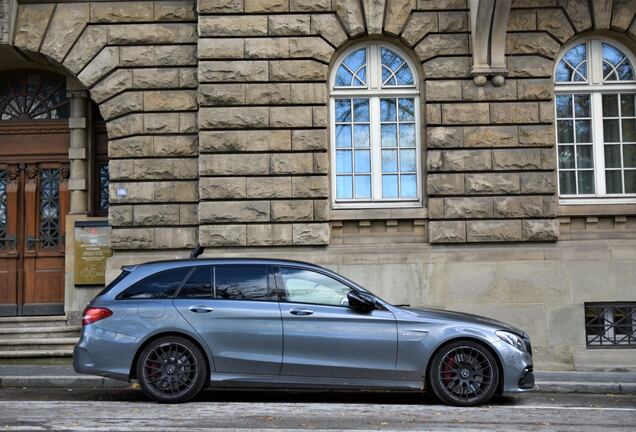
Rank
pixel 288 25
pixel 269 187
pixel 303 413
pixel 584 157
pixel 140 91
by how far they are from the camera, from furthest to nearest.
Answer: pixel 584 157, pixel 140 91, pixel 288 25, pixel 269 187, pixel 303 413

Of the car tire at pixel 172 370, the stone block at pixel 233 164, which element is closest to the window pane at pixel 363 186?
the stone block at pixel 233 164

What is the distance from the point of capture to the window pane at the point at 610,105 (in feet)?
47.2

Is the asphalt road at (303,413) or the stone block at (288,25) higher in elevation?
the stone block at (288,25)

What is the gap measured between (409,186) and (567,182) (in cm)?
260

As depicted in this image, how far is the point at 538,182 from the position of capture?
44.9 feet

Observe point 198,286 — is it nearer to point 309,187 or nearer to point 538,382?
point 309,187

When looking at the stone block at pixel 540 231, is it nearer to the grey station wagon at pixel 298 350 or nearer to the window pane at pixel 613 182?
the window pane at pixel 613 182

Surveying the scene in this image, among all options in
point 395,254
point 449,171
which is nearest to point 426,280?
point 395,254

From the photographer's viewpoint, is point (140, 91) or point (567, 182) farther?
point (567, 182)

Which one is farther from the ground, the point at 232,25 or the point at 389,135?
the point at 232,25

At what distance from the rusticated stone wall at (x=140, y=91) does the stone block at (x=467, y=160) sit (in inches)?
160

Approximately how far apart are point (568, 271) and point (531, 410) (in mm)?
4744

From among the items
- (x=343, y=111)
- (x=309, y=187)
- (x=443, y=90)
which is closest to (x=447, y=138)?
(x=443, y=90)

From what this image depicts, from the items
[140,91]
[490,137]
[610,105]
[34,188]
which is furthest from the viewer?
[34,188]
